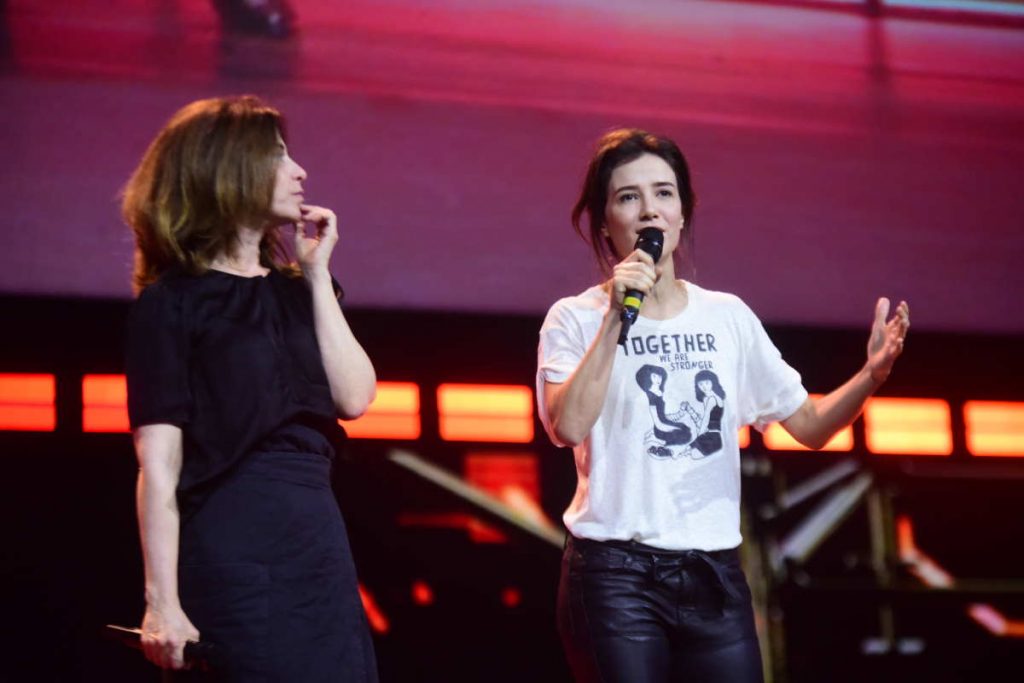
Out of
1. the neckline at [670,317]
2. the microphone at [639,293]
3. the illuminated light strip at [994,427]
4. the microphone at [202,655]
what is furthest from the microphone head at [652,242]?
the illuminated light strip at [994,427]

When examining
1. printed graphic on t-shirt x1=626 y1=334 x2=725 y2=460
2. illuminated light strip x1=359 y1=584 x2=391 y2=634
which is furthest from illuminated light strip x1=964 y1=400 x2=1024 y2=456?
printed graphic on t-shirt x1=626 y1=334 x2=725 y2=460

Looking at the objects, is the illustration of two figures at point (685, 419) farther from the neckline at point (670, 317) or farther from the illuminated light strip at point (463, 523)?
the illuminated light strip at point (463, 523)

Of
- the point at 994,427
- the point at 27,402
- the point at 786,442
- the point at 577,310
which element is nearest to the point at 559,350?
the point at 577,310

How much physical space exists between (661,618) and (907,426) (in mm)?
2525

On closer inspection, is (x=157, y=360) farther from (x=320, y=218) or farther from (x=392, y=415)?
(x=392, y=415)

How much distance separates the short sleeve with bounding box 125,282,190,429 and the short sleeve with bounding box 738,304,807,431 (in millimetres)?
892

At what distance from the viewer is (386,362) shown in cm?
370

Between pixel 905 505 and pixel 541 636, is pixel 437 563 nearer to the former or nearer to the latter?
pixel 541 636

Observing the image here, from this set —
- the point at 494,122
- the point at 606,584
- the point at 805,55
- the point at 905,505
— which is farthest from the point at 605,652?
the point at 905,505

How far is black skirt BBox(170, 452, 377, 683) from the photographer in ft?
5.30

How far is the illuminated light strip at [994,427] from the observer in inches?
164

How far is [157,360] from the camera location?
1.69 m

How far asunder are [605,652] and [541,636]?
6.48 feet

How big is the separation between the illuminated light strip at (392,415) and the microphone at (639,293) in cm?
184
